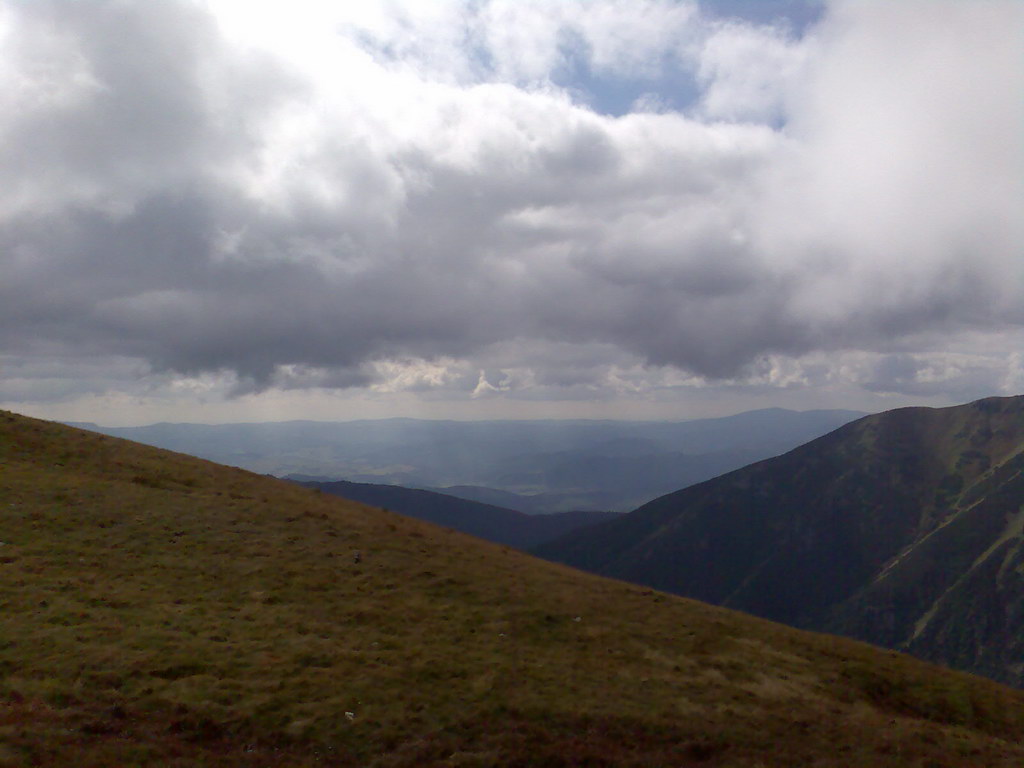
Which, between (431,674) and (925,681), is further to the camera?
(925,681)

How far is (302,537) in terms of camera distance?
45969mm

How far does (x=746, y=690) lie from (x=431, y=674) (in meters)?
16.6

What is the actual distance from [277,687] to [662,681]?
61.5 ft

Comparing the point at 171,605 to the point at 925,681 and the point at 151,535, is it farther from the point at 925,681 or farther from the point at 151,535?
the point at 925,681

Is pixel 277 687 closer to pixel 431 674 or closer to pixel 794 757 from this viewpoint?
pixel 431 674

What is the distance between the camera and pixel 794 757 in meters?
26.6

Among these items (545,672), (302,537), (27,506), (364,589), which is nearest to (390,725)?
(545,672)

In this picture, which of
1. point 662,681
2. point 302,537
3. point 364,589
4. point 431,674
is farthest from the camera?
point 302,537

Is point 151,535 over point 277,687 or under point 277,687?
over

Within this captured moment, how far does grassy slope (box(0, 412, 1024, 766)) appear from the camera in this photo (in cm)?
2336

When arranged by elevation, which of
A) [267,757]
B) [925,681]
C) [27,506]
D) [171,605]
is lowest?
[925,681]

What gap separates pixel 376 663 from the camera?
29219 millimetres

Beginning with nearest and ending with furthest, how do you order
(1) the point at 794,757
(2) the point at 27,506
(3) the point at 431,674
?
(1) the point at 794,757 < (3) the point at 431,674 < (2) the point at 27,506

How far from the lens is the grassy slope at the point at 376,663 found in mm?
23359
